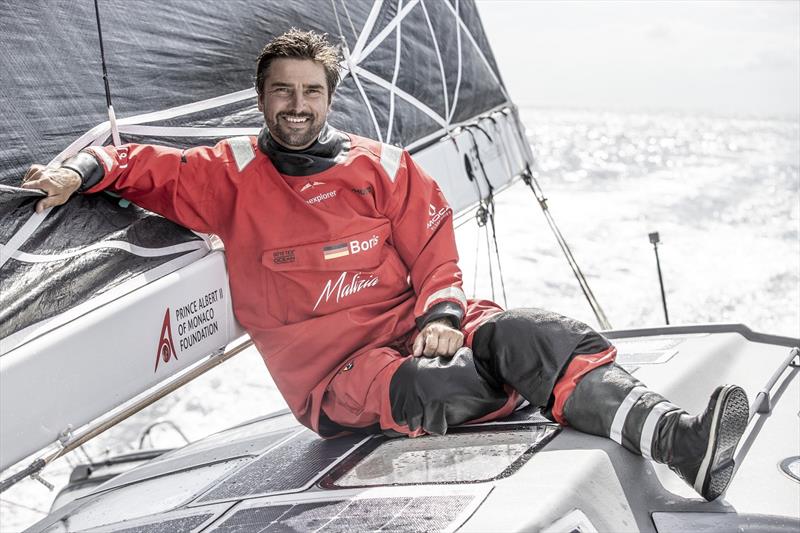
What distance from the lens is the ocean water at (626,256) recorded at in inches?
186

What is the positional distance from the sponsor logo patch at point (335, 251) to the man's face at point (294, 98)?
22 cm

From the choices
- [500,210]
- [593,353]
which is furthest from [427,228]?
[500,210]

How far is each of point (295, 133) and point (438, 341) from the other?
494 millimetres

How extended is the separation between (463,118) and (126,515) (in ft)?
5.66

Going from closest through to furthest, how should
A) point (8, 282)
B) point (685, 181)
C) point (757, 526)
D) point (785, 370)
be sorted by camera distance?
point (757, 526), point (8, 282), point (785, 370), point (685, 181)

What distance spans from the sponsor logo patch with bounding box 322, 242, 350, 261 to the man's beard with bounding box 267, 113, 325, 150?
21 centimetres

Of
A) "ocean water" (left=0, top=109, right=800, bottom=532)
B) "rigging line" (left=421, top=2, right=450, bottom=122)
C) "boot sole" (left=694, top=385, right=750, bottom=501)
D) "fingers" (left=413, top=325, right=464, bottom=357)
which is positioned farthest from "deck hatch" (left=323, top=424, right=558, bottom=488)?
"rigging line" (left=421, top=2, right=450, bottom=122)

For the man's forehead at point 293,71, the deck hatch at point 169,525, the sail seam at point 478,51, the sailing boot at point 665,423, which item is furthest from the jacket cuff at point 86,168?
the sail seam at point 478,51

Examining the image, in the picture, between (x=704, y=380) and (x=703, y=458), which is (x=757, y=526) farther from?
(x=704, y=380)

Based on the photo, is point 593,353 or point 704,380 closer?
point 593,353

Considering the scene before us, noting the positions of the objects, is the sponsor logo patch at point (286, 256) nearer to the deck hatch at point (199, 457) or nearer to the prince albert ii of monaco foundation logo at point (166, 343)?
the prince albert ii of monaco foundation logo at point (166, 343)

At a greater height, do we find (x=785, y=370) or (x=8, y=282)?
(x=8, y=282)

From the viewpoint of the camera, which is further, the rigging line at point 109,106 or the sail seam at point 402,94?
the sail seam at point 402,94

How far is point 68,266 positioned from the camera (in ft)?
5.38
